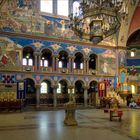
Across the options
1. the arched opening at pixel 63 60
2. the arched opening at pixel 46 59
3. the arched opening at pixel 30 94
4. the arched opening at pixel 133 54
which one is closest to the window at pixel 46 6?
the arched opening at pixel 46 59

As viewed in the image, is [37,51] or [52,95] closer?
[37,51]

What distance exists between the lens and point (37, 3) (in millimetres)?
24328

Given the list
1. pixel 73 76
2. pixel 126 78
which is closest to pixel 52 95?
pixel 73 76

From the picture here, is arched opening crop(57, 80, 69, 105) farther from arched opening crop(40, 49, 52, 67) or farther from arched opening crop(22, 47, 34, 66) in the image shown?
arched opening crop(22, 47, 34, 66)

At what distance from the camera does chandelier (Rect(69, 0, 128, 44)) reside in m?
12.6

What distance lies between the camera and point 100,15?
43.8 feet

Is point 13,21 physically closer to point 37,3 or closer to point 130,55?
point 37,3

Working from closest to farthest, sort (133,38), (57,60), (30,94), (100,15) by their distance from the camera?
(100,15)
(57,60)
(30,94)
(133,38)

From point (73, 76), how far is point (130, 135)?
1747 centimetres

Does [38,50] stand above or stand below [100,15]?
below

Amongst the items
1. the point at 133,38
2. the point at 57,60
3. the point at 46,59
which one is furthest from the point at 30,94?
the point at 133,38

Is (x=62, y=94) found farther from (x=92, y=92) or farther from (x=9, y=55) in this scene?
(x=9, y=55)

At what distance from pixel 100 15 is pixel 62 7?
1364 cm

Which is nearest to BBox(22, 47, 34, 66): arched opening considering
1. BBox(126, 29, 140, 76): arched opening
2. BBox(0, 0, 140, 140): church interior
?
BBox(0, 0, 140, 140): church interior
